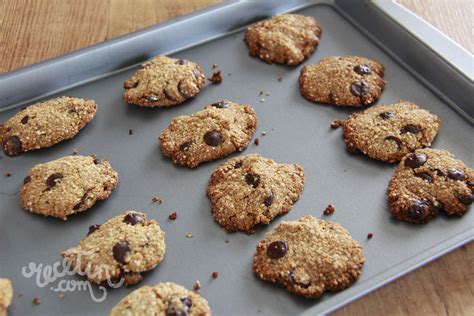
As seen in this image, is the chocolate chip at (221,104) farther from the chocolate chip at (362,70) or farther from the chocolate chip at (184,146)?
the chocolate chip at (362,70)

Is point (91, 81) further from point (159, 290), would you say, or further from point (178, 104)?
point (159, 290)

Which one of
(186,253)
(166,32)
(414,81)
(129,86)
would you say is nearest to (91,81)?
(129,86)

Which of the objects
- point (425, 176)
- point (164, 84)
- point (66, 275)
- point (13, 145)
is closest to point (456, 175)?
point (425, 176)

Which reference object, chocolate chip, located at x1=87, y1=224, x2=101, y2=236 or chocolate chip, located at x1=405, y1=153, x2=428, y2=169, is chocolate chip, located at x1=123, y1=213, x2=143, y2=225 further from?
chocolate chip, located at x1=405, y1=153, x2=428, y2=169

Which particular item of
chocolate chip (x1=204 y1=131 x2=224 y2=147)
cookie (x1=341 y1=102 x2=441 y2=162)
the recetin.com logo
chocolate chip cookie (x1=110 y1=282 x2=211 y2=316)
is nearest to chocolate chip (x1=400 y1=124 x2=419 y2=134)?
cookie (x1=341 y1=102 x2=441 y2=162)

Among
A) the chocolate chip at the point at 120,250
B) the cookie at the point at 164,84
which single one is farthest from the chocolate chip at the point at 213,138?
the chocolate chip at the point at 120,250

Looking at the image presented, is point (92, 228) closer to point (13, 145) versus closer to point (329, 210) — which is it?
point (13, 145)
